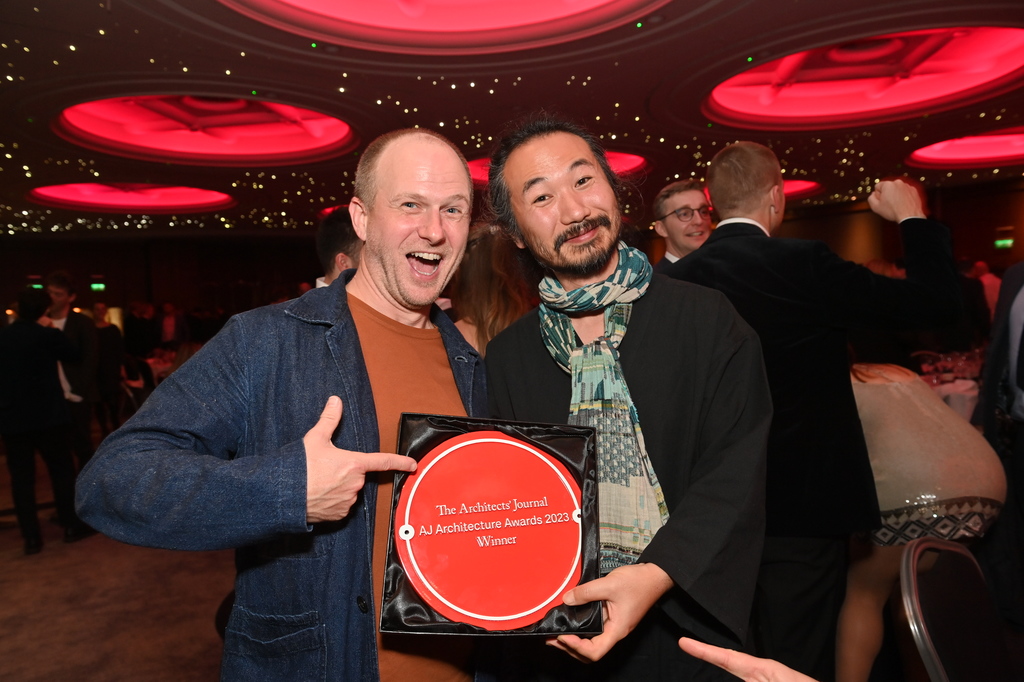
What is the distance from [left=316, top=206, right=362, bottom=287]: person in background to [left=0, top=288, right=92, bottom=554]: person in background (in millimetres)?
2927

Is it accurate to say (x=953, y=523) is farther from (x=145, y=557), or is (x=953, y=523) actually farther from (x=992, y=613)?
(x=145, y=557)

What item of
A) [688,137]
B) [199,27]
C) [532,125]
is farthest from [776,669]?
[688,137]

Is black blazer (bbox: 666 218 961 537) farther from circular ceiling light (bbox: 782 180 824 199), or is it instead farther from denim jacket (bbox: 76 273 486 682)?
circular ceiling light (bbox: 782 180 824 199)

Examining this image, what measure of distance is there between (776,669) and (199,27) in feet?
20.1

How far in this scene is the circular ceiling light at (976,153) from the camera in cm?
1133

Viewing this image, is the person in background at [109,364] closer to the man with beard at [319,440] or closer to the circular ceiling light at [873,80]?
the man with beard at [319,440]

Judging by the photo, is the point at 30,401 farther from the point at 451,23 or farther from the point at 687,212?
the point at 687,212

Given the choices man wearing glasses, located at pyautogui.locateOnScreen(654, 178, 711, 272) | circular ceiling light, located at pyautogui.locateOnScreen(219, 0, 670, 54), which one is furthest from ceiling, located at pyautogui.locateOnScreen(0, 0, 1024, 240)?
man wearing glasses, located at pyautogui.locateOnScreen(654, 178, 711, 272)

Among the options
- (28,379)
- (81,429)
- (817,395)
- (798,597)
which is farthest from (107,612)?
(817,395)

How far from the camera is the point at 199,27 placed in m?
5.28

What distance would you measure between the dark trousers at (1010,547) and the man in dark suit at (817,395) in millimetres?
1156

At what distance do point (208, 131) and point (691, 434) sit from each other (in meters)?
10.3

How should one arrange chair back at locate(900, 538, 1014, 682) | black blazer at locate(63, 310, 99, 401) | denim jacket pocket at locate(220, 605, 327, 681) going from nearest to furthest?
1. chair back at locate(900, 538, 1014, 682)
2. denim jacket pocket at locate(220, 605, 327, 681)
3. black blazer at locate(63, 310, 99, 401)

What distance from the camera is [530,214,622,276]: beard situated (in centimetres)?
152
